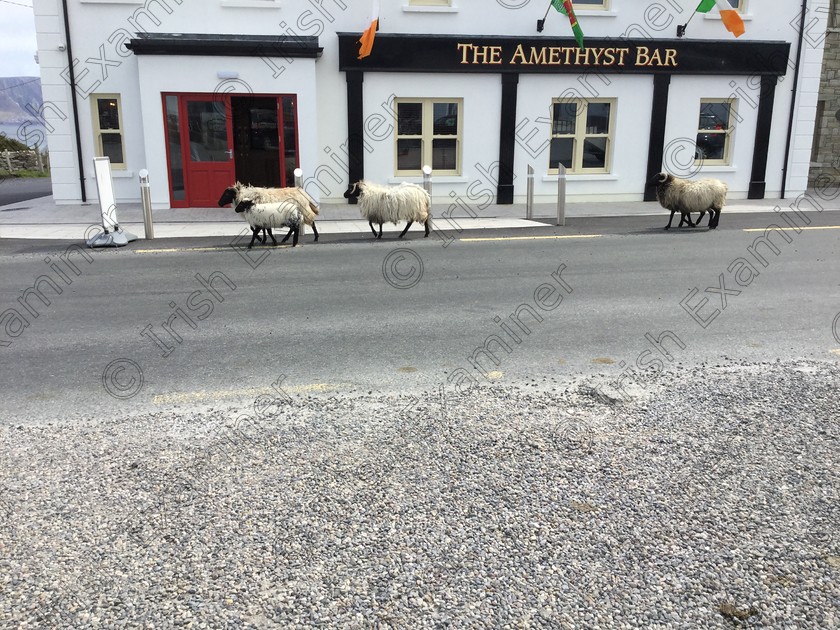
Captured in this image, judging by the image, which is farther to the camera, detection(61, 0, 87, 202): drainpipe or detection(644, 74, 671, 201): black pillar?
detection(644, 74, 671, 201): black pillar

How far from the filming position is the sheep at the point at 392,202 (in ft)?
41.5

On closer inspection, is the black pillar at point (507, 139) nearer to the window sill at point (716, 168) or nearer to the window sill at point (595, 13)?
A: the window sill at point (595, 13)

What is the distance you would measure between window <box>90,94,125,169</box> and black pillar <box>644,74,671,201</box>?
13.8 m

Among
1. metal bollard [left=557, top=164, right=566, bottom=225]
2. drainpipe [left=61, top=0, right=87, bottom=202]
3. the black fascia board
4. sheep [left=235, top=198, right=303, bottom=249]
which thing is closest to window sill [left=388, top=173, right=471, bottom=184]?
the black fascia board

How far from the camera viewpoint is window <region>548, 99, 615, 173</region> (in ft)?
60.8

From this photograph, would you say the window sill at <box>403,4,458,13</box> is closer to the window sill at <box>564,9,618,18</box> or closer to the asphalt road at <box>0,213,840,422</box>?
the window sill at <box>564,9,618,18</box>

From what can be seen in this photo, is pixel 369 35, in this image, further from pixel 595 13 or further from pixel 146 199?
pixel 146 199

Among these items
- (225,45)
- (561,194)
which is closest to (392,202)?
(561,194)

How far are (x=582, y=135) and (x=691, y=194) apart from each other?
563 cm

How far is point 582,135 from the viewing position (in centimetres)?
1870

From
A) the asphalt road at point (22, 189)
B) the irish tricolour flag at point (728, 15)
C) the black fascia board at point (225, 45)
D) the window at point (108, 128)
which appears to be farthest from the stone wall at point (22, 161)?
the irish tricolour flag at point (728, 15)

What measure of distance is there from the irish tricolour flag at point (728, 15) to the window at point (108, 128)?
570 inches

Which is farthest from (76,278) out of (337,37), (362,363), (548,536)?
(337,37)

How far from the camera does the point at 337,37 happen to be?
17.1m
